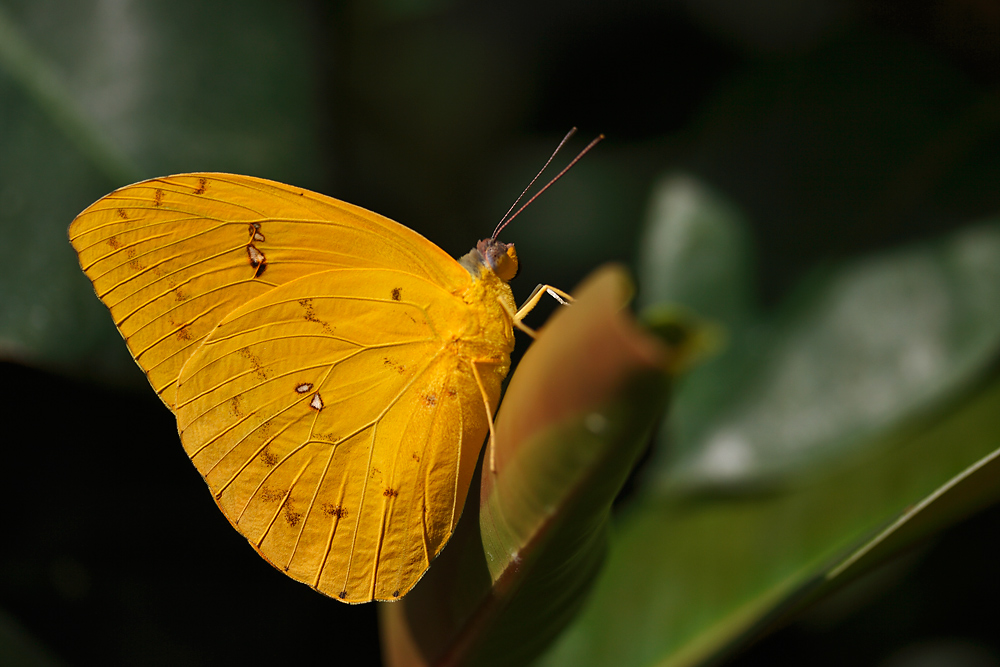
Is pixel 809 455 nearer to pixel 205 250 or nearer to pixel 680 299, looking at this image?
pixel 680 299

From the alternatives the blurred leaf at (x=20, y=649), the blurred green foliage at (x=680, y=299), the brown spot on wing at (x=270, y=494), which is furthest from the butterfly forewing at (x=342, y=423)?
the blurred leaf at (x=20, y=649)

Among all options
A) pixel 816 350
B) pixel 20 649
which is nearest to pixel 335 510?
pixel 20 649

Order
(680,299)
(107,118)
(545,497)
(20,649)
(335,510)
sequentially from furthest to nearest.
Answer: (680,299), (107,118), (20,649), (335,510), (545,497)

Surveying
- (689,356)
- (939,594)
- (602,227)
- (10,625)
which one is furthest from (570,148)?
(10,625)

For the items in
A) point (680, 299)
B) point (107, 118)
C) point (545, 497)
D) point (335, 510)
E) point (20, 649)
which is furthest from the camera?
point (680, 299)

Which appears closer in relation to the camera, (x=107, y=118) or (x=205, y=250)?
(x=205, y=250)

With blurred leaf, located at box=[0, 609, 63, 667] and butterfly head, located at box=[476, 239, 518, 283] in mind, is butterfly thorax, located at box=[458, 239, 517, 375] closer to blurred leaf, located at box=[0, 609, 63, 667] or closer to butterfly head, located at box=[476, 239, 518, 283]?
butterfly head, located at box=[476, 239, 518, 283]

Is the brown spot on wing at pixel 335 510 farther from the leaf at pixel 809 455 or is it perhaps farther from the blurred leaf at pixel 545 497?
the leaf at pixel 809 455

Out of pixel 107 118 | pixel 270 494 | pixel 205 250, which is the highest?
pixel 107 118
